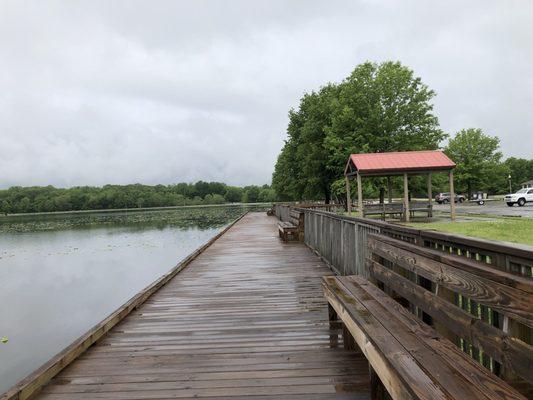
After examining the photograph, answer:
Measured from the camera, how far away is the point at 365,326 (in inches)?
107

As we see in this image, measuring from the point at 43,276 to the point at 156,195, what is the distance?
5074 inches

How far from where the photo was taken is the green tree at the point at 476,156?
50844 millimetres

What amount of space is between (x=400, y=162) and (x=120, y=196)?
12537cm

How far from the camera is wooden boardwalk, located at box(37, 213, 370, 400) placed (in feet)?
9.82

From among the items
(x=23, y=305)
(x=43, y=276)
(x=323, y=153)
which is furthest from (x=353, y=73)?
(x=23, y=305)

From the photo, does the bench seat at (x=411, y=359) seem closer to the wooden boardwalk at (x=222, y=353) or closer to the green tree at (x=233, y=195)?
the wooden boardwalk at (x=222, y=353)

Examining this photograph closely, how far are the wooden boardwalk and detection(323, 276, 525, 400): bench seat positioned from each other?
50cm

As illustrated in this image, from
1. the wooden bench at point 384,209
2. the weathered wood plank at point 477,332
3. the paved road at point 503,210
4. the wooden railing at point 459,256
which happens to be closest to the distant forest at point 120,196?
the paved road at point 503,210

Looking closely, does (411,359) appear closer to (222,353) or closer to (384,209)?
(222,353)

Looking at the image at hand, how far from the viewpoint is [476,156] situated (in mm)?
51594

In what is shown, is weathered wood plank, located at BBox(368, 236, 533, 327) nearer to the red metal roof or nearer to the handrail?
the handrail

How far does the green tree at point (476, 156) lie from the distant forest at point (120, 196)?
182 feet

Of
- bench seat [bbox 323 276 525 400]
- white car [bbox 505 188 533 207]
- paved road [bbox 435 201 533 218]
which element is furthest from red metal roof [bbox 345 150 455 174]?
white car [bbox 505 188 533 207]

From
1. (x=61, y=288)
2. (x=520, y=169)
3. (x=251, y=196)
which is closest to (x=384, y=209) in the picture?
(x=61, y=288)
